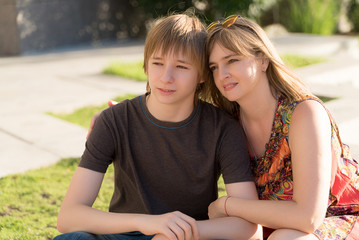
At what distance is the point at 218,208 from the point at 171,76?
642 mm

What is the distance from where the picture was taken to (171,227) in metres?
2.12

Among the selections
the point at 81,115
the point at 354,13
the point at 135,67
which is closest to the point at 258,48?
the point at 81,115

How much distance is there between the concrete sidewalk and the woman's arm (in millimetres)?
1404

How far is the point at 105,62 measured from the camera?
29.0ft

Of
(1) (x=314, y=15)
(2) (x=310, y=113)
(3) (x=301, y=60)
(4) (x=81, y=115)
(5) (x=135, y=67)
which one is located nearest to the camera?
(2) (x=310, y=113)

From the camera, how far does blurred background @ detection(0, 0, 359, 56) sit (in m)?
9.84

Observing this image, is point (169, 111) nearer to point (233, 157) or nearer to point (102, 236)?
point (233, 157)

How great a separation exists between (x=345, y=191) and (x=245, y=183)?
1.58 ft

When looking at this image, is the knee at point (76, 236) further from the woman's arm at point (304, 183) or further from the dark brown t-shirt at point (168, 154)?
the woman's arm at point (304, 183)

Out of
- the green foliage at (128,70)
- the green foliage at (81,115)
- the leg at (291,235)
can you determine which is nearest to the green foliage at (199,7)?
the green foliage at (128,70)

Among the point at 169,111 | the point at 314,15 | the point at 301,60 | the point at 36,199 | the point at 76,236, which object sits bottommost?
the point at 36,199

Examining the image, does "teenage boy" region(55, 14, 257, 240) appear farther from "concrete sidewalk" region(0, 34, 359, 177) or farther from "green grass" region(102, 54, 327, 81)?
"green grass" region(102, 54, 327, 81)

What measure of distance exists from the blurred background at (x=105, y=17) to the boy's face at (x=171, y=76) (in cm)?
727

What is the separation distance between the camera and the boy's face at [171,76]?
2.39 m
